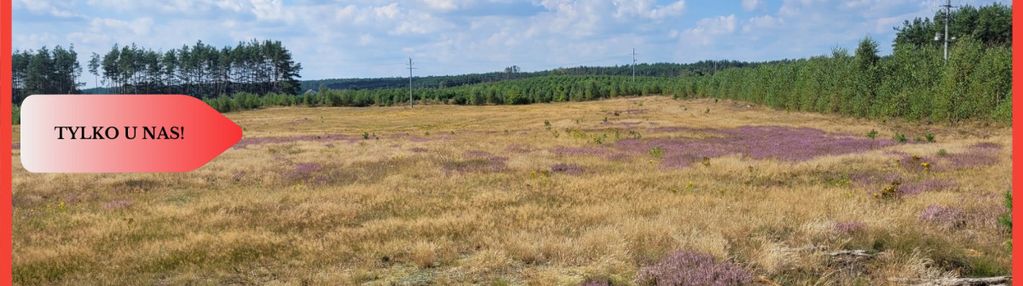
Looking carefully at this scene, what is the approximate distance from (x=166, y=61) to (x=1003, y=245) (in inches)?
5043

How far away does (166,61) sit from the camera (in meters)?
113

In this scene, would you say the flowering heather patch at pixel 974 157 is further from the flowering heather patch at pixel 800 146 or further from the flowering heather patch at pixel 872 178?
the flowering heather patch at pixel 800 146

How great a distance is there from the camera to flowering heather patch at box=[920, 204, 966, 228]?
10.2 meters

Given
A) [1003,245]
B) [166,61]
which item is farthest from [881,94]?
[166,61]

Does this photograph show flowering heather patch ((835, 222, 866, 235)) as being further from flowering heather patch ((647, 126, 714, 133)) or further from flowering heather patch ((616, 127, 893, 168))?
flowering heather patch ((647, 126, 714, 133))

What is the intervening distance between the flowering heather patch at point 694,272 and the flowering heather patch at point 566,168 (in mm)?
11881

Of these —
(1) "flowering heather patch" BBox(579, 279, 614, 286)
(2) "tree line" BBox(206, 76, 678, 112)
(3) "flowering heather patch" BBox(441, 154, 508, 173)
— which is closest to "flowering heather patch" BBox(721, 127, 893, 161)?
(3) "flowering heather patch" BBox(441, 154, 508, 173)

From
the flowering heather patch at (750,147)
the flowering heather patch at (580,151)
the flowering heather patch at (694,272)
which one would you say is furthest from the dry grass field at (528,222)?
the flowering heather patch at (580,151)

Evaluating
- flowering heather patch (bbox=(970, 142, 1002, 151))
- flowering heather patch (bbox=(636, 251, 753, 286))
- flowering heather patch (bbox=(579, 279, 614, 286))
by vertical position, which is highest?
flowering heather patch (bbox=(970, 142, 1002, 151))

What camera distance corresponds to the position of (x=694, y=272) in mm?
6816

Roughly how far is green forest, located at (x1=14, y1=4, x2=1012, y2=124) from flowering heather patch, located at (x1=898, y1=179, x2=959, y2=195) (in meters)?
27.2

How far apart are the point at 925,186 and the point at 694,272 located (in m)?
10.8

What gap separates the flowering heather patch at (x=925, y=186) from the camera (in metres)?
13.8

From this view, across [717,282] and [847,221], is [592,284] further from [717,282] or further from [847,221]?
[847,221]
